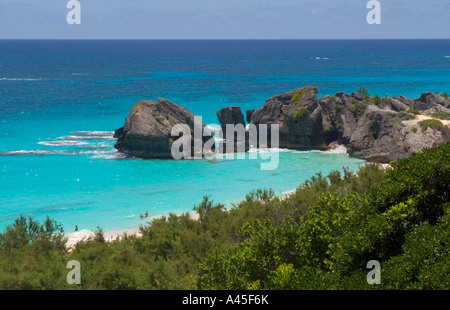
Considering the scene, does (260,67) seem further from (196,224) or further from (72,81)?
(196,224)

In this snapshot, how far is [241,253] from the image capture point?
1359cm

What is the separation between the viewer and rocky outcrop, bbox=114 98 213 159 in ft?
163

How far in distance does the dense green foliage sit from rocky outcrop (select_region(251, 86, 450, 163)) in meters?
30.6

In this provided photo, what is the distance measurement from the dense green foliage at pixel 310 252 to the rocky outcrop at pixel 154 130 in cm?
2993

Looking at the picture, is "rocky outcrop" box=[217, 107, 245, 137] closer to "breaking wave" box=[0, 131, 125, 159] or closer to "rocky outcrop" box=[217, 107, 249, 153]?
"rocky outcrop" box=[217, 107, 249, 153]

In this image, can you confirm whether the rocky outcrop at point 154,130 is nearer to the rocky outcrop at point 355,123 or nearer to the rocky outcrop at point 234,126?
the rocky outcrop at point 234,126

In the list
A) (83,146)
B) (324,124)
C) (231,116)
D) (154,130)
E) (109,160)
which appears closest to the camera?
(109,160)

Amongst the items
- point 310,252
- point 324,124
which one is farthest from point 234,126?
point 310,252

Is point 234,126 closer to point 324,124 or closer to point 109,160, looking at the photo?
point 324,124

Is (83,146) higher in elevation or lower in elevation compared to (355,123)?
lower

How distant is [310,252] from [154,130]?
37.0 meters

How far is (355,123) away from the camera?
5297cm
